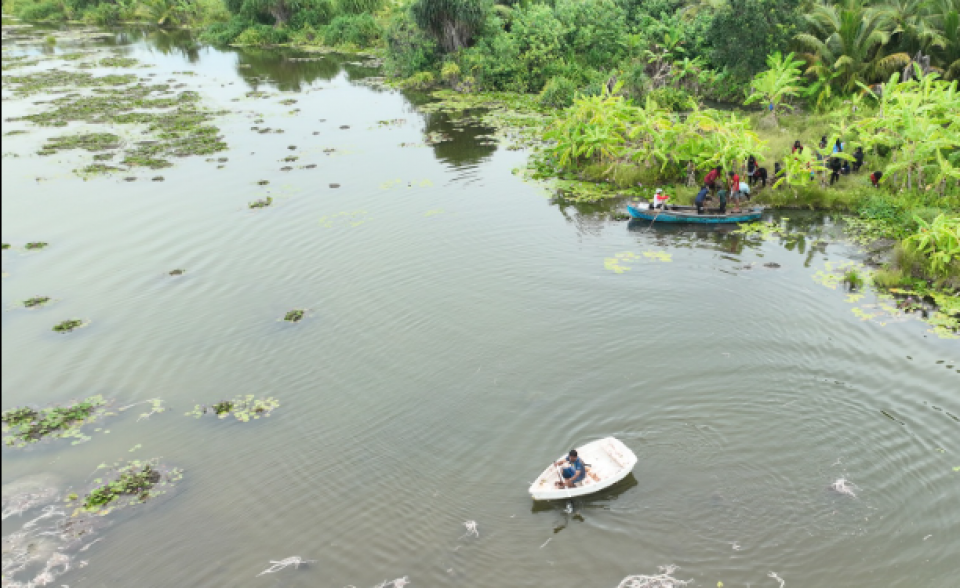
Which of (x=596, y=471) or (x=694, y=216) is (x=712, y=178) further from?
(x=596, y=471)

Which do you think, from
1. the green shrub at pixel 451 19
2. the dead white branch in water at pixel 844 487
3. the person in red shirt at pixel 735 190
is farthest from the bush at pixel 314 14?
the dead white branch in water at pixel 844 487

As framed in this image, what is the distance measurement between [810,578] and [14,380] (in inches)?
686

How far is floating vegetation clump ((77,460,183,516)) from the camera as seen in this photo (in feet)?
38.5

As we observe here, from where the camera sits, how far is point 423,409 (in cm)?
1359

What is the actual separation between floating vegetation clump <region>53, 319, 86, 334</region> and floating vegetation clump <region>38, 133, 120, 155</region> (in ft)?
60.9

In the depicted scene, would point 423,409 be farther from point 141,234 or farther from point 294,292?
point 141,234

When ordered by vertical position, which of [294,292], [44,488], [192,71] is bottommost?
[44,488]

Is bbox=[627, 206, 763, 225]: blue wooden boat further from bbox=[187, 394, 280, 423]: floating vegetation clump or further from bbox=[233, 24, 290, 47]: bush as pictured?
bbox=[233, 24, 290, 47]: bush

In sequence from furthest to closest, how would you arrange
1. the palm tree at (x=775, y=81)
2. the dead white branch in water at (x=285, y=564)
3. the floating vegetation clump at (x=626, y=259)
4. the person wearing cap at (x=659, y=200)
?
the palm tree at (x=775, y=81), the person wearing cap at (x=659, y=200), the floating vegetation clump at (x=626, y=259), the dead white branch in water at (x=285, y=564)

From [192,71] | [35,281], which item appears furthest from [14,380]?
[192,71]

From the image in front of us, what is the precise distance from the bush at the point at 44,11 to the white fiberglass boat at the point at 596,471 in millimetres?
99226

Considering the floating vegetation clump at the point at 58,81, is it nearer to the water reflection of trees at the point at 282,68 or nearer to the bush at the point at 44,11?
the water reflection of trees at the point at 282,68

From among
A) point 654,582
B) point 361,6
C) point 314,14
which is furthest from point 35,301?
point 314,14

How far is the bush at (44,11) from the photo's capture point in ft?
272
